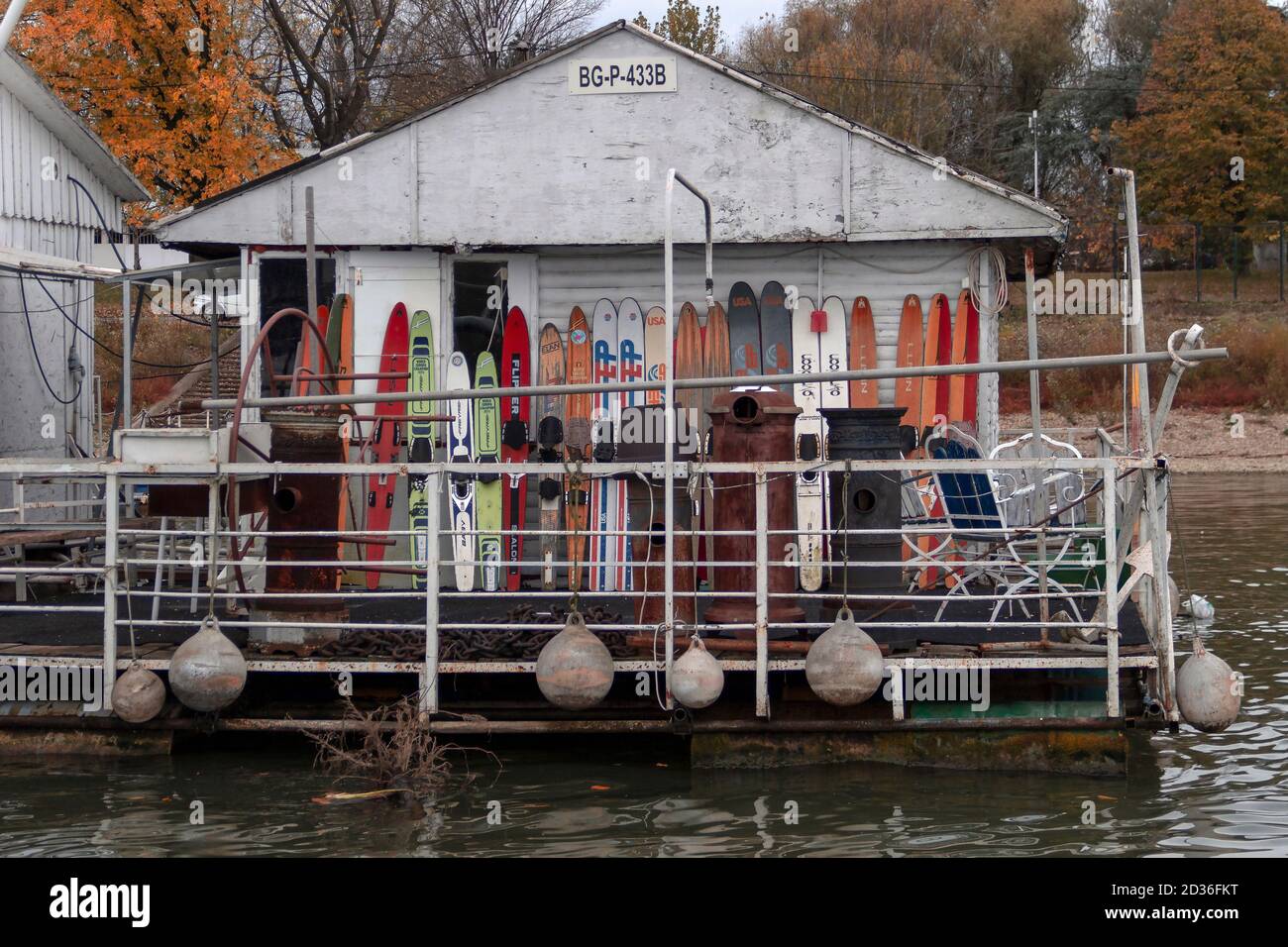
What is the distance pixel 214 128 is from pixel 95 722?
17.6 m

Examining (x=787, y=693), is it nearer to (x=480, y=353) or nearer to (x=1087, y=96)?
(x=480, y=353)

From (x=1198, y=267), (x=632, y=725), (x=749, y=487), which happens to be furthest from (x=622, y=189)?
(x=1198, y=267)

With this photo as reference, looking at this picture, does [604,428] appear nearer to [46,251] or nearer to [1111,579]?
[1111,579]

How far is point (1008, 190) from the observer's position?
11234 millimetres

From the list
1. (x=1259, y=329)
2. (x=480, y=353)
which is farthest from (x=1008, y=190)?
(x=1259, y=329)

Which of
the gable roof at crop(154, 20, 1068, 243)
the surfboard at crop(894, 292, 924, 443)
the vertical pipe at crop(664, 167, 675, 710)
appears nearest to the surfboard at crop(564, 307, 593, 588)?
the gable roof at crop(154, 20, 1068, 243)

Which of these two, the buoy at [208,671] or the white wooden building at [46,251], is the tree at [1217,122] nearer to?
the white wooden building at [46,251]

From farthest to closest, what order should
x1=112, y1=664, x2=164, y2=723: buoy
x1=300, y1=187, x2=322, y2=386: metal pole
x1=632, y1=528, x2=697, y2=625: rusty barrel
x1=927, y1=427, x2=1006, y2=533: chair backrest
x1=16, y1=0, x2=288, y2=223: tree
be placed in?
x1=16, y1=0, x2=288, y2=223: tree
x1=300, y1=187, x2=322, y2=386: metal pole
x1=927, y1=427, x2=1006, y2=533: chair backrest
x1=632, y1=528, x2=697, y2=625: rusty barrel
x1=112, y1=664, x2=164, y2=723: buoy

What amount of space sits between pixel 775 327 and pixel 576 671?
4.59 metres

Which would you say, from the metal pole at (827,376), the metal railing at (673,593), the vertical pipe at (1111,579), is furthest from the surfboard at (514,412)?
the vertical pipe at (1111,579)

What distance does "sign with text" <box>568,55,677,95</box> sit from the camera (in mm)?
11766

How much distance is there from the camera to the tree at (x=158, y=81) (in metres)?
24.0

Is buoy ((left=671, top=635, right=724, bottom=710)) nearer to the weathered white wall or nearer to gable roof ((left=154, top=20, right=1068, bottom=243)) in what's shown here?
gable roof ((left=154, top=20, right=1068, bottom=243))

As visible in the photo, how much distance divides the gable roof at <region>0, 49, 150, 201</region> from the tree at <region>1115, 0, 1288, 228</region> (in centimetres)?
2918
